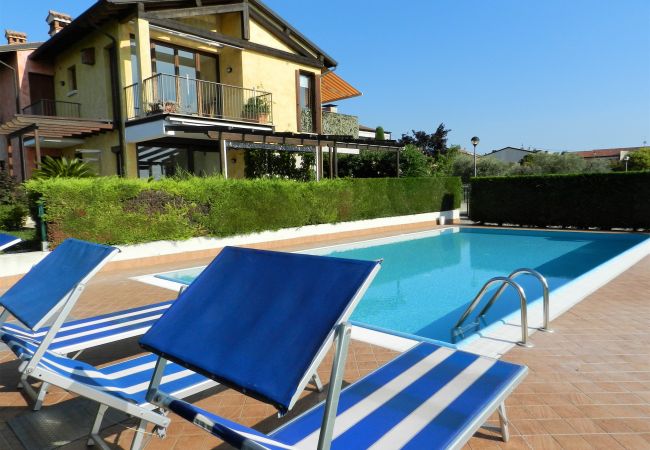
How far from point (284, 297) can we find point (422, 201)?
17435 mm

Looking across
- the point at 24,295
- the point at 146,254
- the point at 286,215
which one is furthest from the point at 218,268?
the point at 286,215

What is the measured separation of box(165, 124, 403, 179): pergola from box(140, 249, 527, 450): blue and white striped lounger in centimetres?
1219

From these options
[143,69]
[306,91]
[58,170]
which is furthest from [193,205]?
[306,91]

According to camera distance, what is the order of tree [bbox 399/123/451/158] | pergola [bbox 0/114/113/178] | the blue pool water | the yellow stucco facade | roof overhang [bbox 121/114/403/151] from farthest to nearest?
tree [bbox 399/123/451/158], the yellow stucco facade, pergola [bbox 0/114/113/178], roof overhang [bbox 121/114/403/151], the blue pool water

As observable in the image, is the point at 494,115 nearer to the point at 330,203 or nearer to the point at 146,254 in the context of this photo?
the point at 330,203

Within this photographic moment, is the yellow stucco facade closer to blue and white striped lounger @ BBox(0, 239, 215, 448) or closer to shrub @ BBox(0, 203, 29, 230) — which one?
shrub @ BBox(0, 203, 29, 230)

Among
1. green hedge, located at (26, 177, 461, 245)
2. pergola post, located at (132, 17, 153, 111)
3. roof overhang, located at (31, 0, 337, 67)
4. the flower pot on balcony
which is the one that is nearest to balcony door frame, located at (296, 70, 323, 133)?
roof overhang, located at (31, 0, 337, 67)

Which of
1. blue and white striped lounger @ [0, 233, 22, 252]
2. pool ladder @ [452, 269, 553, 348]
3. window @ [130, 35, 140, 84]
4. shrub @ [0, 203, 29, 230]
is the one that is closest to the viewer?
pool ladder @ [452, 269, 553, 348]

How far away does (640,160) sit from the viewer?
4303 centimetres

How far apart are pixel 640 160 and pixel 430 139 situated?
21.1 metres

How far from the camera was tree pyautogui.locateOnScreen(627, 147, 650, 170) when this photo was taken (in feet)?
140

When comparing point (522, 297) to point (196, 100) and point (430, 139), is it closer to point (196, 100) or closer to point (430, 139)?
point (196, 100)

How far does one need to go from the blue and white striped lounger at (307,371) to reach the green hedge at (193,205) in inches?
339

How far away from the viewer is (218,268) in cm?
211
